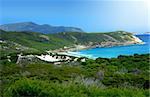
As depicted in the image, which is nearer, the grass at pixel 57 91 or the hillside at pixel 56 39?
the grass at pixel 57 91

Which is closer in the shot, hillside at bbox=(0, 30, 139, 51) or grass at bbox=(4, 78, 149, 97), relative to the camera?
grass at bbox=(4, 78, 149, 97)

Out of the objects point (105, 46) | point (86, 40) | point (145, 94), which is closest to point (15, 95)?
point (145, 94)

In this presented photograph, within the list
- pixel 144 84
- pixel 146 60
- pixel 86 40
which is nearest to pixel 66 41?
pixel 86 40

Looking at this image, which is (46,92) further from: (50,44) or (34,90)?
(50,44)

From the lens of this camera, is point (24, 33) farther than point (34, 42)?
Yes

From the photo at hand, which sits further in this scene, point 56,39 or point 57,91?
point 56,39

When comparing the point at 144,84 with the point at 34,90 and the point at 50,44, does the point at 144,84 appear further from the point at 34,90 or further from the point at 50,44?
the point at 50,44

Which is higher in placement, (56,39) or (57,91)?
(56,39)

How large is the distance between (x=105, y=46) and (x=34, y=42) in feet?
82.1

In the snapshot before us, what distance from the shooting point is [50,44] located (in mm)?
118875

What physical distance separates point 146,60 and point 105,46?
88.8 meters

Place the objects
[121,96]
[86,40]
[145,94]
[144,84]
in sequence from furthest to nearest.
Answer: [86,40], [144,84], [145,94], [121,96]

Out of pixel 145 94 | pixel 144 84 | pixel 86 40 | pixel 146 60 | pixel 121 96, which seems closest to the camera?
pixel 121 96

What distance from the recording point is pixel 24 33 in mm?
128125
